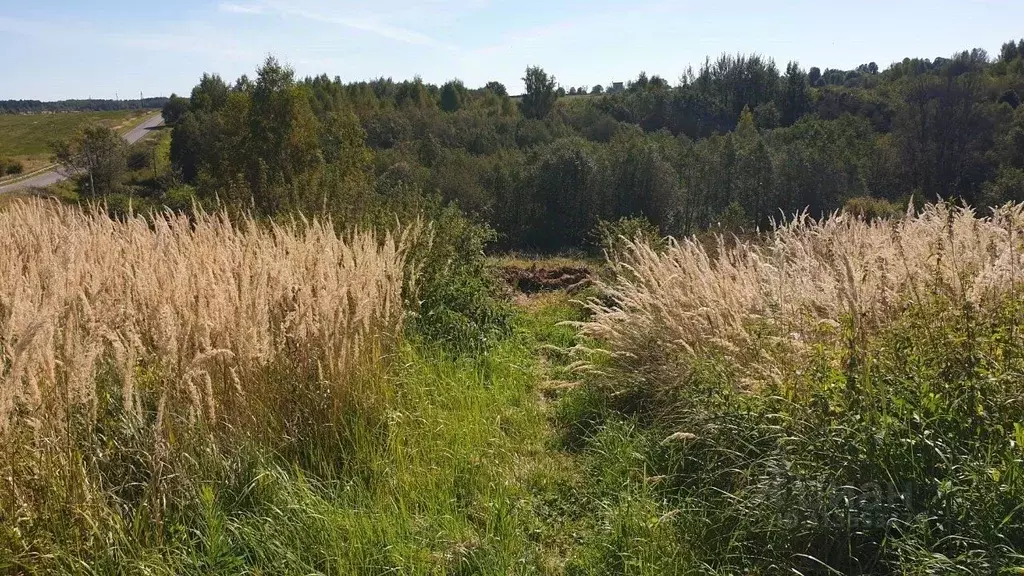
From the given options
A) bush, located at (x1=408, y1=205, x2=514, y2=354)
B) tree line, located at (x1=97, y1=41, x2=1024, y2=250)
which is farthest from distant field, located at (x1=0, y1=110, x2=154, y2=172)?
bush, located at (x1=408, y1=205, x2=514, y2=354)

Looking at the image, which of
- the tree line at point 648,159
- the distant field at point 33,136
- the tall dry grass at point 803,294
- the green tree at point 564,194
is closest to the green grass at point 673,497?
the tall dry grass at point 803,294

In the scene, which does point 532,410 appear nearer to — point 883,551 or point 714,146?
point 883,551

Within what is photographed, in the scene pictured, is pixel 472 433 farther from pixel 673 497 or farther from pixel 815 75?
pixel 815 75

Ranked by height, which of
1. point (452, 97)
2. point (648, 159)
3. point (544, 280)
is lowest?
point (544, 280)

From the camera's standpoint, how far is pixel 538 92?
64812 mm

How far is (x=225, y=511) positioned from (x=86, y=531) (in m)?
0.50

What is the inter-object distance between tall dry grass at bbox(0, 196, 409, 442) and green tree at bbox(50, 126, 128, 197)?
4076cm

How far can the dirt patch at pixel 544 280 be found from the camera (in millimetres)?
9854

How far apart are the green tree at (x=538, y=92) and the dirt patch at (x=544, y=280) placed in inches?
2197

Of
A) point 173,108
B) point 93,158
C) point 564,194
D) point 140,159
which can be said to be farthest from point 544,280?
point 173,108

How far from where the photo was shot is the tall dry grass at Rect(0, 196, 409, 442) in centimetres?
249

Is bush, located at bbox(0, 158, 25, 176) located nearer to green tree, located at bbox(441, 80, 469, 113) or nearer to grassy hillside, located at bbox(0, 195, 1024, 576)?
green tree, located at bbox(441, 80, 469, 113)

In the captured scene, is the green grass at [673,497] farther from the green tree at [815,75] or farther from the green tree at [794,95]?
the green tree at [815,75]

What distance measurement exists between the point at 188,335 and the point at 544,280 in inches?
299
